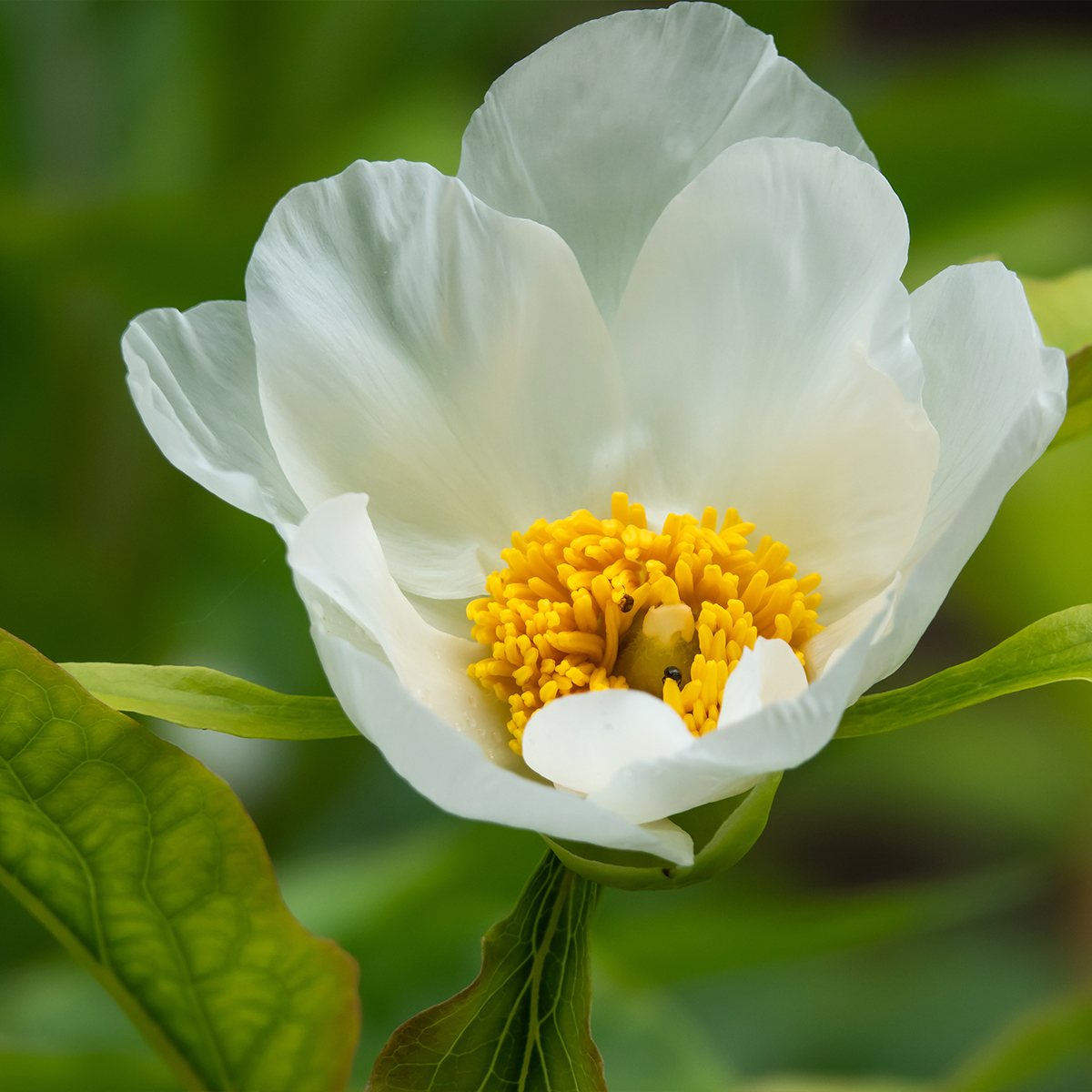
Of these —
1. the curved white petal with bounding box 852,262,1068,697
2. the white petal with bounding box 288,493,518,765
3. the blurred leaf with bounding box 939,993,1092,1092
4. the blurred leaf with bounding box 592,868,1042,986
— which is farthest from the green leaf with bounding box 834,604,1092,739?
the blurred leaf with bounding box 592,868,1042,986

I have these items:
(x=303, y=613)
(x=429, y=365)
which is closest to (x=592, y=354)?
(x=429, y=365)

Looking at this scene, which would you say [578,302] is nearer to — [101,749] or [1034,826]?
[101,749]

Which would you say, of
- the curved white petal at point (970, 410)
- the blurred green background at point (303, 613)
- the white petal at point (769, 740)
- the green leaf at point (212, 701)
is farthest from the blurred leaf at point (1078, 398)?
the blurred green background at point (303, 613)

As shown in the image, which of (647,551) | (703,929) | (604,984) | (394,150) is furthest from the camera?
(394,150)

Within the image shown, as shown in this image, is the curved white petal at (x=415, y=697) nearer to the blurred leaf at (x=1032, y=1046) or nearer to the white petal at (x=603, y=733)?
the white petal at (x=603, y=733)

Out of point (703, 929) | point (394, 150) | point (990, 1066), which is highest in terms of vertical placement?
point (394, 150)

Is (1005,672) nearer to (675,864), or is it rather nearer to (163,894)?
(675,864)

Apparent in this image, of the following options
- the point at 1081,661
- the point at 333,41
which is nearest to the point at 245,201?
the point at 333,41

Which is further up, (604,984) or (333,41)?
(333,41)
